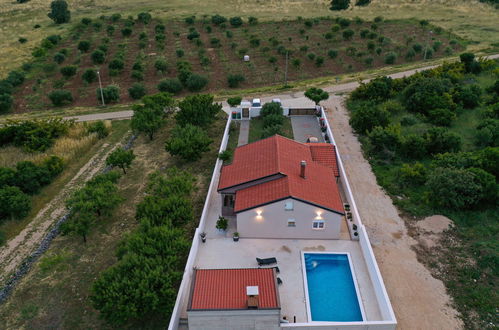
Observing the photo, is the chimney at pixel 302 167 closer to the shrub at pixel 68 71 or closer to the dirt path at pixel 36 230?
the dirt path at pixel 36 230

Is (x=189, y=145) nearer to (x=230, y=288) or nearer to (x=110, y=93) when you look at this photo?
(x=230, y=288)

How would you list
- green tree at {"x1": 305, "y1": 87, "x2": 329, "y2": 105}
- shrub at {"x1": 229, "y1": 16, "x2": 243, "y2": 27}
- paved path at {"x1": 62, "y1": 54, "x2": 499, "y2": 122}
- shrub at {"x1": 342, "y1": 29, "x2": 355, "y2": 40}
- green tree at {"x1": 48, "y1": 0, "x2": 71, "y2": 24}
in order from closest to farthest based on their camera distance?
green tree at {"x1": 305, "y1": 87, "x2": 329, "y2": 105}
paved path at {"x1": 62, "y1": 54, "x2": 499, "y2": 122}
shrub at {"x1": 342, "y1": 29, "x2": 355, "y2": 40}
shrub at {"x1": 229, "y1": 16, "x2": 243, "y2": 27}
green tree at {"x1": 48, "y1": 0, "x2": 71, "y2": 24}

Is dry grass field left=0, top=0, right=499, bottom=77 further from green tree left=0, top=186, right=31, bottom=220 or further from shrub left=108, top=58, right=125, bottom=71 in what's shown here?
green tree left=0, top=186, right=31, bottom=220

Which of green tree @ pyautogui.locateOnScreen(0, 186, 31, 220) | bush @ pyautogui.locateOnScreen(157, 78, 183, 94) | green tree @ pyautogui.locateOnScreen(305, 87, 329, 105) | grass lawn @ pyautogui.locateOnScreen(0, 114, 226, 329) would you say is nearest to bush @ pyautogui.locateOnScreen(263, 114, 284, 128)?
green tree @ pyautogui.locateOnScreen(305, 87, 329, 105)

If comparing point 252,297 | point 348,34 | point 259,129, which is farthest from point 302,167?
point 348,34

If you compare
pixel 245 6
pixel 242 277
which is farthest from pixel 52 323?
pixel 245 6

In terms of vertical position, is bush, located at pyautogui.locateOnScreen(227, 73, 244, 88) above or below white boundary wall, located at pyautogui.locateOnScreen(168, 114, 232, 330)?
above

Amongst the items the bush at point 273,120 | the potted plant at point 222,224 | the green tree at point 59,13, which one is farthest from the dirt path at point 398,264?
the green tree at point 59,13
